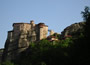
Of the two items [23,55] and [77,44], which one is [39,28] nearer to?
[23,55]

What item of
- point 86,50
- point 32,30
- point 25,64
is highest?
point 32,30

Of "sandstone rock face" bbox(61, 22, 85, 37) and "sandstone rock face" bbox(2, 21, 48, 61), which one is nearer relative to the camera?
"sandstone rock face" bbox(61, 22, 85, 37)

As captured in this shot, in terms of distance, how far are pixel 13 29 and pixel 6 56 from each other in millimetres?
8148

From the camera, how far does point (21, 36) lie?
68750mm

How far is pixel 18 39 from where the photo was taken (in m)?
68.7

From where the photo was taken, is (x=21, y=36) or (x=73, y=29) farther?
(x=21, y=36)

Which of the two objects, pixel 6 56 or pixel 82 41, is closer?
pixel 82 41

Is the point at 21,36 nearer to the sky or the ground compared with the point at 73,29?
nearer to the ground

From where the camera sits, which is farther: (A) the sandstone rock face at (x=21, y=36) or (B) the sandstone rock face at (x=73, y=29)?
(A) the sandstone rock face at (x=21, y=36)

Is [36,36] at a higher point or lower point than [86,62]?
higher

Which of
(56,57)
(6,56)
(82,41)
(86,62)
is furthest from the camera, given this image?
(6,56)

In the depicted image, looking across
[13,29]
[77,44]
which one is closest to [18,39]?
[13,29]

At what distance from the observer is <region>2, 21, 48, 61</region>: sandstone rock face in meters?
67.0

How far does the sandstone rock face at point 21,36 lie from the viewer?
220ft
